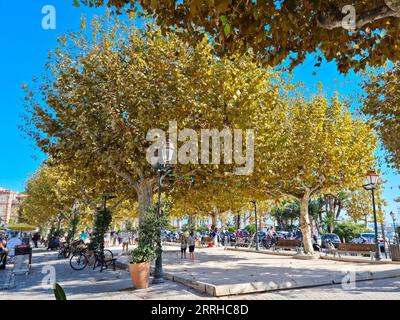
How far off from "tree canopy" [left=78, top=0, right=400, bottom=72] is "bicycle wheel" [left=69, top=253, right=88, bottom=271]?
11177 millimetres

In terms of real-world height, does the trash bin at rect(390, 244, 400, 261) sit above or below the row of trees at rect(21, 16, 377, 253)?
below

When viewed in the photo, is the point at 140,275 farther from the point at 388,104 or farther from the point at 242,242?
the point at 242,242

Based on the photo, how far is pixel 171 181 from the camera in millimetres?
16719

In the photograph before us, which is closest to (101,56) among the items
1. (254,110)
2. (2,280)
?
(254,110)

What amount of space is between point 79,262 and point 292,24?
13.4 meters

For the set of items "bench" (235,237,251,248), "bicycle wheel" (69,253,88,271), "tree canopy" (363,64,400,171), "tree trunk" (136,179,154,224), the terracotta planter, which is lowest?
"bench" (235,237,251,248)

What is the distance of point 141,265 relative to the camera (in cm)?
894

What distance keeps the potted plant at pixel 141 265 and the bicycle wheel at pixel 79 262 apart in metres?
5.74

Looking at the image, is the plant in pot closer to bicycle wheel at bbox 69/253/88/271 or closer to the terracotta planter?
the terracotta planter

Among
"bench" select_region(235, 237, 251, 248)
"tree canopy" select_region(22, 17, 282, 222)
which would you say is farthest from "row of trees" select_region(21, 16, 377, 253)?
"bench" select_region(235, 237, 251, 248)

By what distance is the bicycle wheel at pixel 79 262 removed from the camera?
13947mm

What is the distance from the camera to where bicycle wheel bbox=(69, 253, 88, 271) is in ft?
45.8

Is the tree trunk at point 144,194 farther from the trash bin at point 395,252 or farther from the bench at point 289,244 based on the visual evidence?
the trash bin at point 395,252

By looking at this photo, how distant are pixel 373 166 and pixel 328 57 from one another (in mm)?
13982
